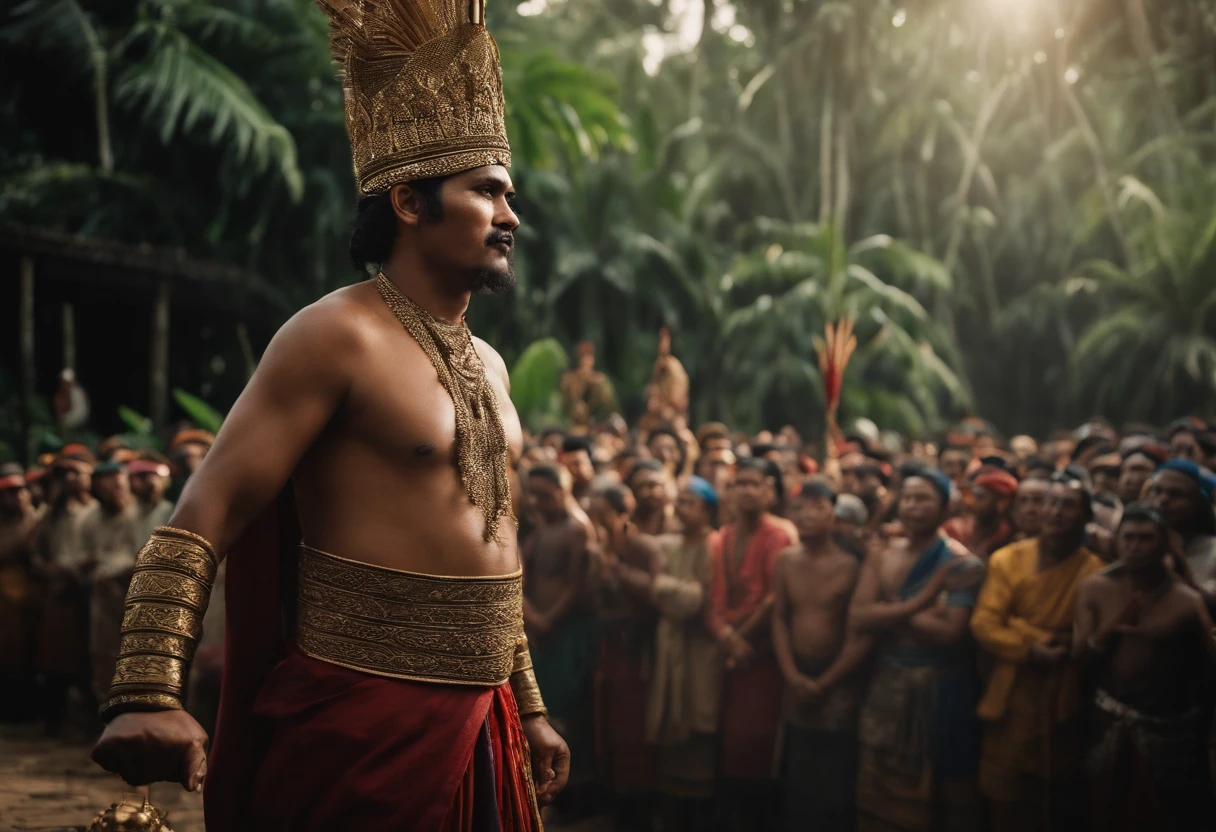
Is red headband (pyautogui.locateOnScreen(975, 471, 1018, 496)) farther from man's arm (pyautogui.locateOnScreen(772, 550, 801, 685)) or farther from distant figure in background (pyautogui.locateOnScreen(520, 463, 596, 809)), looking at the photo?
distant figure in background (pyautogui.locateOnScreen(520, 463, 596, 809))

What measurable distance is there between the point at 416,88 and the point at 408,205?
0.25m

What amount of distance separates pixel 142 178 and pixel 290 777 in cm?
1650

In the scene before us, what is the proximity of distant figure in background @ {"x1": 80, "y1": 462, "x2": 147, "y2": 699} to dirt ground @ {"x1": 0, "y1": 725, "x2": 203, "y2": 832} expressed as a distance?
0.57 meters

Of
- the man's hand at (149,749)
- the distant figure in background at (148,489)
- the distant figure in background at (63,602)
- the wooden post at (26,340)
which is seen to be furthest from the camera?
the wooden post at (26,340)

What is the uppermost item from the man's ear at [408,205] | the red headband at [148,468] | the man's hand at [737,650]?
the man's ear at [408,205]

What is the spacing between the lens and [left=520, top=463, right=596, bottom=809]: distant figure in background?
7340mm

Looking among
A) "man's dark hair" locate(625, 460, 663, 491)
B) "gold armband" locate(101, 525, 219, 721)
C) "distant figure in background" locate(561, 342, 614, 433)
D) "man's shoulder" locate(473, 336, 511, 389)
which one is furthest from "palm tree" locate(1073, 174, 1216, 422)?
"gold armband" locate(101, 525, 219, 721)

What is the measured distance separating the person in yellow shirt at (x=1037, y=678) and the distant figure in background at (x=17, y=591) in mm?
7042

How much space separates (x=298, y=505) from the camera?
273 centimetres

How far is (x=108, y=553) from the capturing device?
30.1 ft

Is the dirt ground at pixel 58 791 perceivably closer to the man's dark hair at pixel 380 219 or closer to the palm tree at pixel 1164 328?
the man's dark hair at pixel 380 219

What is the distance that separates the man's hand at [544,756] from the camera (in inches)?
120

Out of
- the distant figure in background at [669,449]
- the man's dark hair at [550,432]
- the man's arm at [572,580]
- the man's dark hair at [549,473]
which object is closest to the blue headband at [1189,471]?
the man's arm at [572,580]

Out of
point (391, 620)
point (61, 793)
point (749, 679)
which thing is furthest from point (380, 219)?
point (61, 793)
